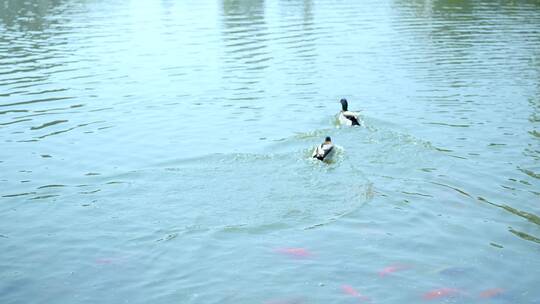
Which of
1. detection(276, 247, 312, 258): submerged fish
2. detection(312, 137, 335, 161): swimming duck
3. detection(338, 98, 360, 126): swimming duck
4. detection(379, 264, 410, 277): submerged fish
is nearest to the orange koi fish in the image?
detection(276, 247, 312, 258): submerged fish

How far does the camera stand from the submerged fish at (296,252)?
13.7 metres

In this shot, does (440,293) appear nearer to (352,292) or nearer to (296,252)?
(352,292)

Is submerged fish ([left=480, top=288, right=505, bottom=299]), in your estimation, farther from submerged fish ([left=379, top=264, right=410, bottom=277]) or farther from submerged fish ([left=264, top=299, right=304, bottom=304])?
Result: submerged fish ([left=264, top=299, right=304, bottom=304])

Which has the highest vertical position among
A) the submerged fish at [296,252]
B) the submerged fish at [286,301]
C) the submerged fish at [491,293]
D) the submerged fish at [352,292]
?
the submerged fish at [296,252]

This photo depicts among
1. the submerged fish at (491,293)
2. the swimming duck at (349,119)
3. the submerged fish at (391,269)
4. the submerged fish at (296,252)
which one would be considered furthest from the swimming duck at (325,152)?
the submerged fish at (491,293)

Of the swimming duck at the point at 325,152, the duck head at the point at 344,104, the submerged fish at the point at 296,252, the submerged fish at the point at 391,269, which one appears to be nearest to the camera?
the submerged fish at the point at 391,269

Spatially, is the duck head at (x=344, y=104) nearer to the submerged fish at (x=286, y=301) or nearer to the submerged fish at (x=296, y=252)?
the submerged fish at (x=296, y=252)

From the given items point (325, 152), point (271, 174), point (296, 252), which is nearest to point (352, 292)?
point (296, 252)

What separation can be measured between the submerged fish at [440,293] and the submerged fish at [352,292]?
3.79 ft

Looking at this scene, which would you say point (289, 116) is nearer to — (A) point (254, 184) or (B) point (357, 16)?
(A) point (254, 184)

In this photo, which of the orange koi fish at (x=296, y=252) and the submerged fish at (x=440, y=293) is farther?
the orange koi fish at (x=296, y=252)

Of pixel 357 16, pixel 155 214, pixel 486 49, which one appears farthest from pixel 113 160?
pixel 357 16

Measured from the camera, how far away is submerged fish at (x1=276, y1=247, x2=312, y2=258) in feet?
45.0

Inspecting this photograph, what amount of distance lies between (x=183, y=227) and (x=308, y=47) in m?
23.7
